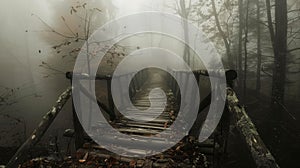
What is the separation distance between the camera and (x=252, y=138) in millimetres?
2264

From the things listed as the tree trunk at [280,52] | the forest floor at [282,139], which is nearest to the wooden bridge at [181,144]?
the tree trunk at [280,52]

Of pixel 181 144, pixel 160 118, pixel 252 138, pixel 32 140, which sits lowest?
pixel 160 118

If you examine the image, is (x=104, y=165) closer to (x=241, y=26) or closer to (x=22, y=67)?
(x=241, y=26)

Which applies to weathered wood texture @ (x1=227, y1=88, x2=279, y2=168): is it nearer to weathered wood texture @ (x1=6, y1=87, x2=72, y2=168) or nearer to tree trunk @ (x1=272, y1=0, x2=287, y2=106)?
weathered wood texture @ (x1=6, y1=87, x2=72, y2=168)

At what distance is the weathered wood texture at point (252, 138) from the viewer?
79.0 inches

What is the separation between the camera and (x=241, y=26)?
19.0 meters

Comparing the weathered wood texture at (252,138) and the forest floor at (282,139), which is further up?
the weathered wood texture at (252,138)

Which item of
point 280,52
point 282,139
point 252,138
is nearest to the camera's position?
point 252,138

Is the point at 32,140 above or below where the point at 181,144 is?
above

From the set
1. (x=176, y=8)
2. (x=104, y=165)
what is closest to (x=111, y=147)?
(x=104, y=165)

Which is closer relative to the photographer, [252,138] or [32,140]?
[252,138]

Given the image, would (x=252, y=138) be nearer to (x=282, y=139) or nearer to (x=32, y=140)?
(x=32, y=140)

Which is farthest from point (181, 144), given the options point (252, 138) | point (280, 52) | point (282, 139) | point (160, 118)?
point (282, 139)

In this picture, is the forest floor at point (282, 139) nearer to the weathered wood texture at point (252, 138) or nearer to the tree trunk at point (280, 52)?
the tree trunk at point (280, 52)
